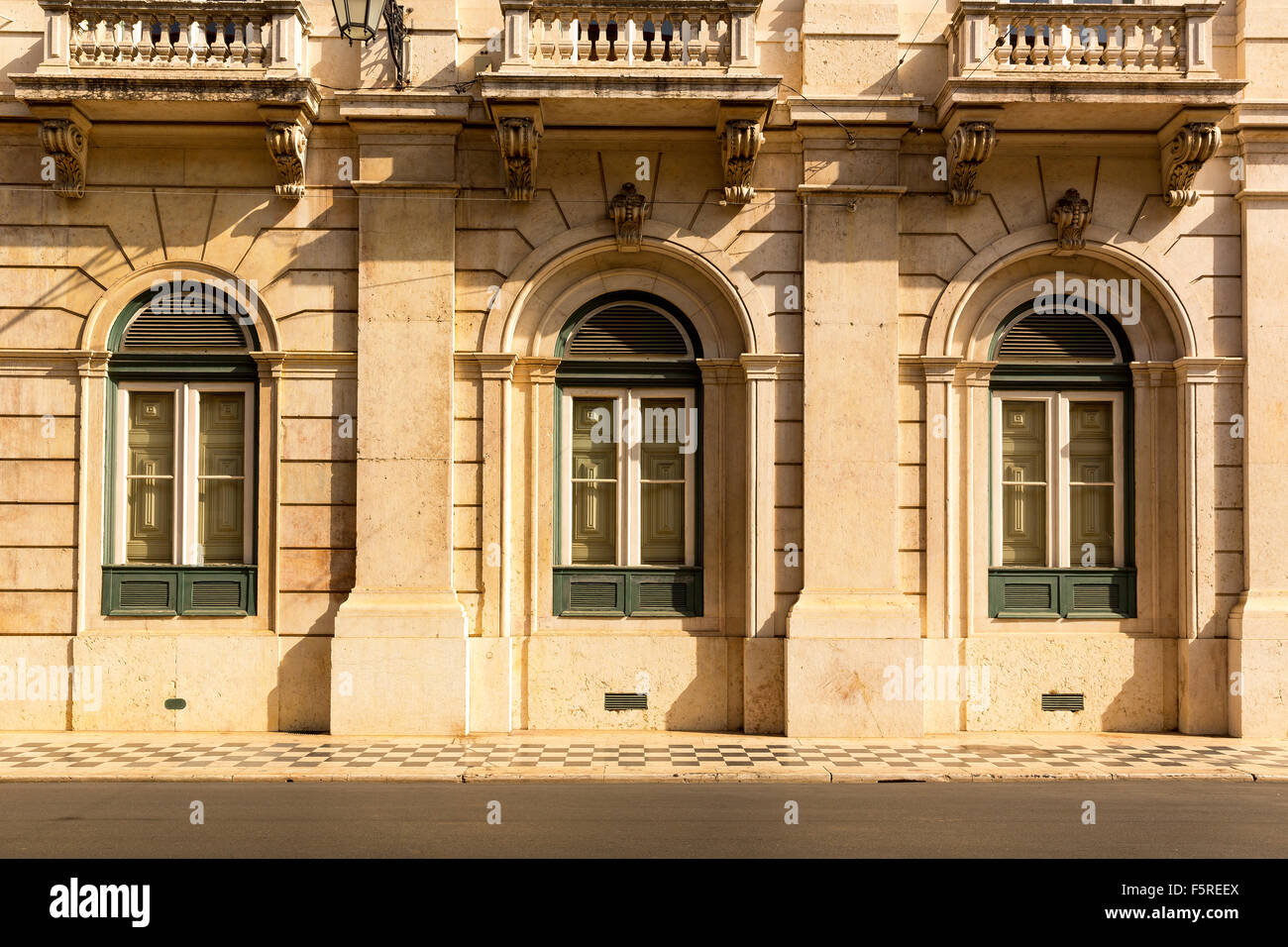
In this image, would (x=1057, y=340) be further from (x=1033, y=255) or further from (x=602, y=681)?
(x=602, y=681)

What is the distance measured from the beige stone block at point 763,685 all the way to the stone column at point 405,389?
3.50 m

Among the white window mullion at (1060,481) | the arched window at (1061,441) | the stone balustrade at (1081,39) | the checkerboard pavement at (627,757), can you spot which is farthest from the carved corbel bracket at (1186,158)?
the checkerboard pavement at (627,757)

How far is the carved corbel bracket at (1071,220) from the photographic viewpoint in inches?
591

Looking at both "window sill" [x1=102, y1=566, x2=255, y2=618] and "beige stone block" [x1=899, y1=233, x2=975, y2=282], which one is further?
"beige stone block" [x1=899, y1=233, x2=975, y2=282]

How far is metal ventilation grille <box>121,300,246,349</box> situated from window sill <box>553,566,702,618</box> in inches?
205

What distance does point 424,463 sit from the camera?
14.8 m

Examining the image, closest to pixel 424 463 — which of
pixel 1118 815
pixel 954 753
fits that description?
pixel 954 753

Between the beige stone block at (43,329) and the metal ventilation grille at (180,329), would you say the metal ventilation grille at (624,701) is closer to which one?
the metal ventilation grille at (180,329)

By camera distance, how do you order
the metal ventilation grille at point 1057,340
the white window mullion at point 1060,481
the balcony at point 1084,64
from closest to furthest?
the balcony at point 1084,64, the white window mullion at point 1060,481, the metal ventilation grille at point 1057,340

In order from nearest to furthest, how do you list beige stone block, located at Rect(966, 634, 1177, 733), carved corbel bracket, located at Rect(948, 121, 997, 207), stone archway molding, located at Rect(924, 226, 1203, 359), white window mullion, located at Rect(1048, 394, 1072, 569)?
carved corbel bracket, located at Rect(948, 121, 997, 207) < beige stone block, located at Rect(966, 634, 1177, 733) < stone archway molding, located at Rect(924, 226, 1203, 359) < white window mullion, located at Rect(1048, 394, 1072, 569)

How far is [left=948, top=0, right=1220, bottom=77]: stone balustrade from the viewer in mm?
14609

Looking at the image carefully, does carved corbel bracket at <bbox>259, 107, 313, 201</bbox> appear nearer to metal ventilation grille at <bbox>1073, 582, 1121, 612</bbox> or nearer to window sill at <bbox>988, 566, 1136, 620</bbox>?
window sill at <bbox>988, 566, 1136, 620</bbox>

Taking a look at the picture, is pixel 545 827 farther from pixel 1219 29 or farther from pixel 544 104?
pixel 1219 29

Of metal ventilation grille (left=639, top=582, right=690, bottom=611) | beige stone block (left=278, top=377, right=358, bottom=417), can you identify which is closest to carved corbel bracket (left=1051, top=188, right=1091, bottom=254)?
metal ventilation grille (left=639, top=582, right=690, bottom=611)
